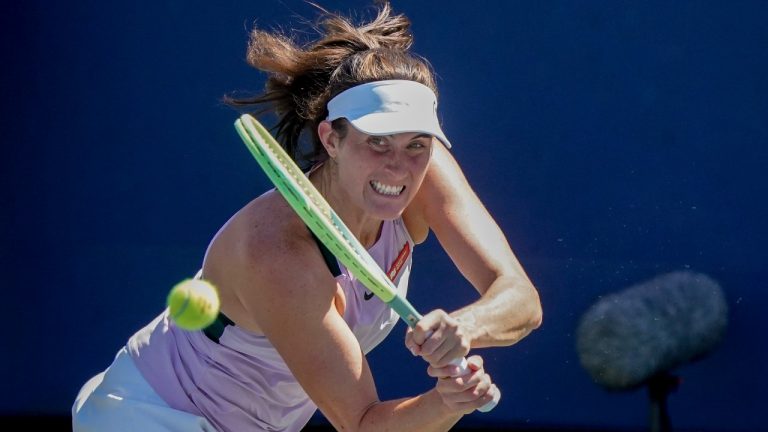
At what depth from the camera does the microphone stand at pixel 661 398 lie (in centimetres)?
440

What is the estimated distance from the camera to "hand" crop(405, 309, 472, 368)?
7.80ft

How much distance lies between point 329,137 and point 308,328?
1.41 feet

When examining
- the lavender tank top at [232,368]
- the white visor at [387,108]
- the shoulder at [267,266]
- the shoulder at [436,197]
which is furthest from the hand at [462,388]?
the shoulder at [436,197]

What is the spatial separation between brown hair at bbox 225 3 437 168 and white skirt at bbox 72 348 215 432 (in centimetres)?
62

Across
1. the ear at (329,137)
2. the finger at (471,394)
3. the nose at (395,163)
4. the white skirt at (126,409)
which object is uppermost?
the ear at (329,137)

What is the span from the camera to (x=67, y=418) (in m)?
4.52

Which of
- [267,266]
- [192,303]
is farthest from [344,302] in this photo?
[192,303]

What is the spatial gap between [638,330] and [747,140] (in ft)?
2.36

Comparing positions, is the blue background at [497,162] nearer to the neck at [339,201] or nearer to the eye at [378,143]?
the neck at [339,201]

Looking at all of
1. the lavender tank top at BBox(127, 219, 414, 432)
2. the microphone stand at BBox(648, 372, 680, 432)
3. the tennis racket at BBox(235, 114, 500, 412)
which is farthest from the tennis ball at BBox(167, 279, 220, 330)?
the microphone stand at BBox(648, 372, 680, 432)

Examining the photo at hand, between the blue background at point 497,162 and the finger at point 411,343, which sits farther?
→ the blue background at point 497,162

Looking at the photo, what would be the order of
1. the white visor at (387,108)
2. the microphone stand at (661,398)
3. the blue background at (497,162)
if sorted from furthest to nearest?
the microphone stand at (661,398)
the blue background at (497,162)
the white visor at (387,108)

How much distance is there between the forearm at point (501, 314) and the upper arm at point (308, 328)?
0.24m

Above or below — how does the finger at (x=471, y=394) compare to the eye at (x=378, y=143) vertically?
below
